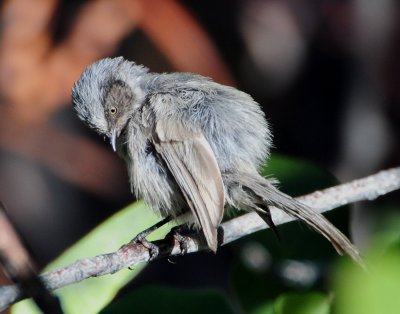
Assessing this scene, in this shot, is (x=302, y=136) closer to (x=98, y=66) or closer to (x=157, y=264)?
(x=157, y=264)

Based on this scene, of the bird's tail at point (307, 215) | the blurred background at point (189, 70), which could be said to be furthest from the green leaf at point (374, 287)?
the blurred background at point (189, 70)

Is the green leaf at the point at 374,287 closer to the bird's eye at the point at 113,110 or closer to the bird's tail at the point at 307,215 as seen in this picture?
the bird's tail at the point at 307,215

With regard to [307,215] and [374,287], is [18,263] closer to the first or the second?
[374,287]

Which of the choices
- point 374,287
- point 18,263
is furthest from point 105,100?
point 18,263

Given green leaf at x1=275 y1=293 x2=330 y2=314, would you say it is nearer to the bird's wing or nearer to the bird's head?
the bird's wing

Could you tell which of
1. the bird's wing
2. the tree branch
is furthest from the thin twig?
the bird's wing
